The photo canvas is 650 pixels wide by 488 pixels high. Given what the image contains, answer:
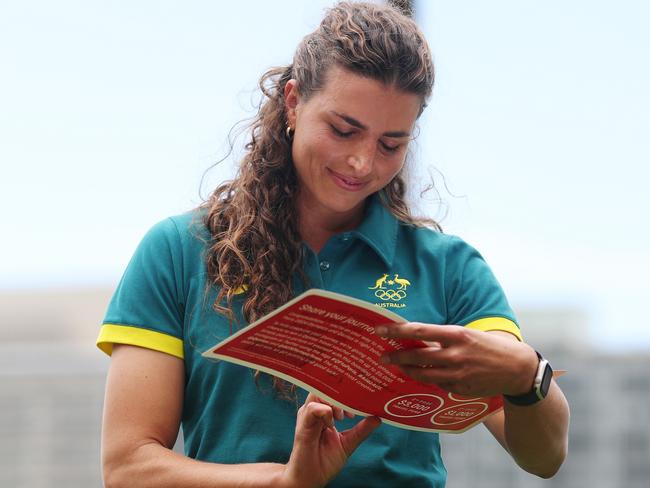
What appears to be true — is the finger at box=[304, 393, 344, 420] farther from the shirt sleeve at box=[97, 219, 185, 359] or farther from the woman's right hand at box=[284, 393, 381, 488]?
the shirt sleeve at box=[97, 219, 185, 359]

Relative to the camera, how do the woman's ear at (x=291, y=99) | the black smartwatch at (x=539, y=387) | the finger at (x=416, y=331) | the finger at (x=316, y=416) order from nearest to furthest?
1. the finger at (x=416, y=331)
2. the finger at (x=316, y=416)
3. the black smartwatch at (x=539, y=387)
4. the woman's ear at (x=291, y=99)

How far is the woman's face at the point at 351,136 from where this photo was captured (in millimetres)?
2457

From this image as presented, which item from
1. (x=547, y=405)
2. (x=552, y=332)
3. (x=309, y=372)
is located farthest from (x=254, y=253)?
(x=552, y=332)

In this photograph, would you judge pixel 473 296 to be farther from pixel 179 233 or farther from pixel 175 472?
pixel 175 472

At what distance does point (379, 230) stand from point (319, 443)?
54 centimetres

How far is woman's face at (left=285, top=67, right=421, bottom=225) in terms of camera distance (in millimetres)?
2457

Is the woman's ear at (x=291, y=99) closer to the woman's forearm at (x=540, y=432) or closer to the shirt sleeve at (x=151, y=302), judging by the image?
the shirt sleeve at (x=151, y=302)

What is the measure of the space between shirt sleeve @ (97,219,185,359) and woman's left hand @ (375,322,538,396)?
0.48m

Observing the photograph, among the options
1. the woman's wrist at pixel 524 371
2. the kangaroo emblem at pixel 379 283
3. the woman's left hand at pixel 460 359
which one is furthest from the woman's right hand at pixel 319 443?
the kangaroo emblem at pixel 379 283

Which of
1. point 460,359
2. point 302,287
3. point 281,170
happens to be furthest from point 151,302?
point 460,359

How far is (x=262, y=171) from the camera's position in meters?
2.64

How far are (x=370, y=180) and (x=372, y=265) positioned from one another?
0.19 m

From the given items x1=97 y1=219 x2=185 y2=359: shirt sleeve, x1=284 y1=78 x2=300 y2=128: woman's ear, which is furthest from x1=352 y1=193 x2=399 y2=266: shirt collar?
x1=97 y1=219 x2=185 y2=359: shirt sleeve

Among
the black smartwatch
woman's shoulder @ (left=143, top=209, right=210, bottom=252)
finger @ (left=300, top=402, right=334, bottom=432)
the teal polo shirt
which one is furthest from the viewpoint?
woman's shoulder @ (left=143, top=209, right=210, bottom=252)
